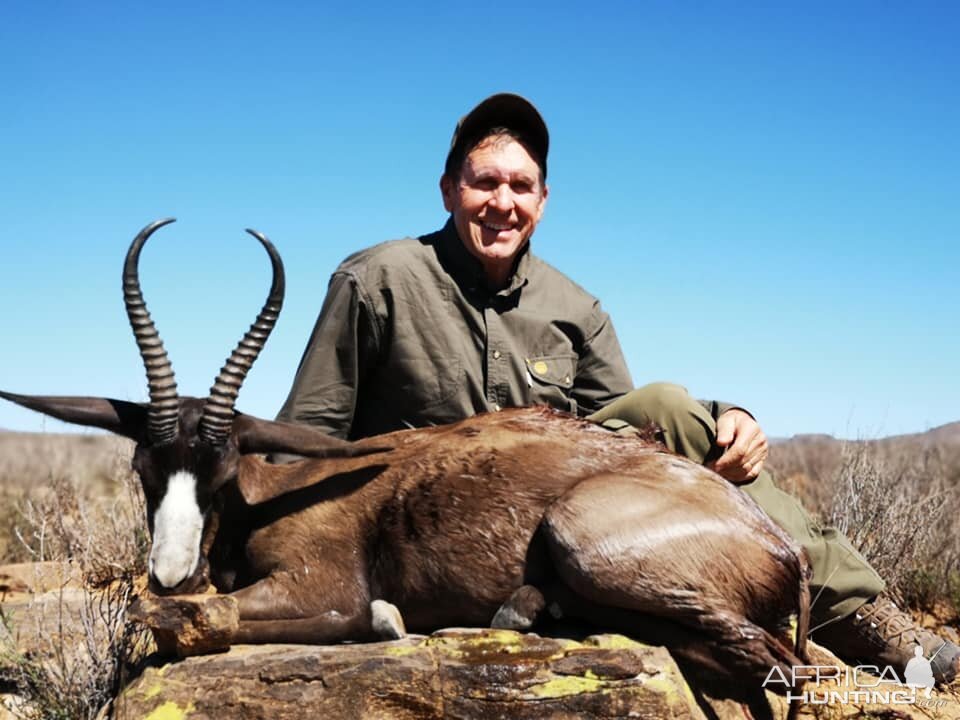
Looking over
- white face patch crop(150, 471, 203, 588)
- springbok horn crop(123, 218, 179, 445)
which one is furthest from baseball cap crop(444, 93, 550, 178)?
→ white face patch crop(150, 471, 203, 588)

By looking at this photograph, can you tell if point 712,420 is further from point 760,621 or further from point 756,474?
point 760,621

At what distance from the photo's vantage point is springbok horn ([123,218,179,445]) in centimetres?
448

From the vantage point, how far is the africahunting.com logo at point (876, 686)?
5262 mm

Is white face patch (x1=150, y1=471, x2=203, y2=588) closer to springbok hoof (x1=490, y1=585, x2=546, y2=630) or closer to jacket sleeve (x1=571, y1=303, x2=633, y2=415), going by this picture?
springbok hoof (x1=490, y1=585, x2=546, y2=630)

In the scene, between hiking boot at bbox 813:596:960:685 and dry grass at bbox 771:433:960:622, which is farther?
dry grass at bbox 771:433:960:622

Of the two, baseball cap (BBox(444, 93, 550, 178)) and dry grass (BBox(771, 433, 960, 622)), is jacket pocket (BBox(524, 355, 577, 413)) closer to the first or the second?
baseball cap (BBox(444, 93, 550, 178))

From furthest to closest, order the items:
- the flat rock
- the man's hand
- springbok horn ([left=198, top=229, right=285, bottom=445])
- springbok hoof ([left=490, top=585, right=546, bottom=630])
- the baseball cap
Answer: the baseball cap, the man's hand, springbok horn ([left=198, top=229, right=285, bottom=445]), springbok hoof ([left=490, top=585, right=546, bottom=630]), the flat rock

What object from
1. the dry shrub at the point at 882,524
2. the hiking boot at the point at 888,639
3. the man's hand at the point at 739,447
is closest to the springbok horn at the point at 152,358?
the man's hand at the point at 739,447

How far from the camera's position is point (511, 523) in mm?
4523

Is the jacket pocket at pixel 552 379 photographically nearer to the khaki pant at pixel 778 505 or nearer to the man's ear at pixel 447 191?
the khaki pant at pixel 778 505

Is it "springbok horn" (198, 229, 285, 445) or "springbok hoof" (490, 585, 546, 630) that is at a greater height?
"springbok horn" (198, 229, 285, 445)

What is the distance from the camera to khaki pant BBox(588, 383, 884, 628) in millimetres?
5344

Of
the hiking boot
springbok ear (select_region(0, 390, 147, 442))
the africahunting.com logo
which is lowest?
the africahunting.com logo

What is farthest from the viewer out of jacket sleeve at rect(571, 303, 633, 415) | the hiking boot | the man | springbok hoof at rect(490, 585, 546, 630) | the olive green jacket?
jacket sleeve at rect(571, 303, 633, 415)
